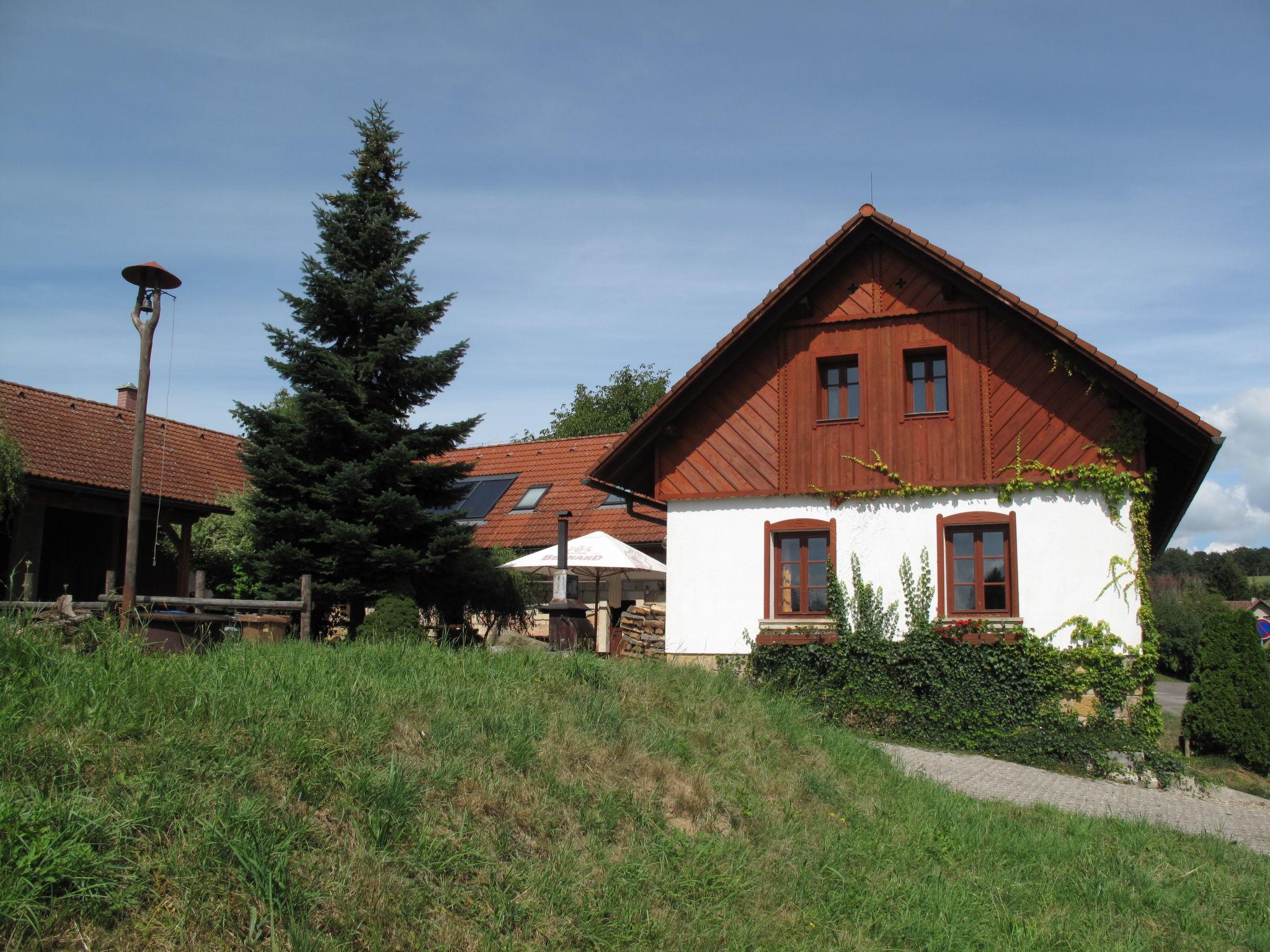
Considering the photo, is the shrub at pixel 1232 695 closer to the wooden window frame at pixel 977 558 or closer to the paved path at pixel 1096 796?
the paved path at pixel 1096 796

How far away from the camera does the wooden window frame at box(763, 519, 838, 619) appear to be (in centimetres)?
1446

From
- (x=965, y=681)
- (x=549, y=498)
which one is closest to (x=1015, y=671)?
(x=965, y=681)

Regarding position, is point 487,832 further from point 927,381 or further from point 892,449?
point 927,381

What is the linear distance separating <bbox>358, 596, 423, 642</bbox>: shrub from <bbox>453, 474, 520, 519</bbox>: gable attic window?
977 centimetres

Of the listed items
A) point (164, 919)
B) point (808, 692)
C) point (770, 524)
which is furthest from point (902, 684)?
point (164, 919)

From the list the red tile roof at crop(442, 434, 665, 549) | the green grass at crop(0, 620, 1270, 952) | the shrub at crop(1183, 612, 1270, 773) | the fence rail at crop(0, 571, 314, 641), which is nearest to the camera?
the green grass at crop(0, 620, 1270, 952)

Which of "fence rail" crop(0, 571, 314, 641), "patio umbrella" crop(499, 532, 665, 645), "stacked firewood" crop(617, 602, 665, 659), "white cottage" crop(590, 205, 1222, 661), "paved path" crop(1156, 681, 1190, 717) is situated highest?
"white cottage" crop(590, 205, 1222, 661)

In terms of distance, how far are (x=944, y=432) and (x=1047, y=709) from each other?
12.8ft

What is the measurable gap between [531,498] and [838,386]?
11381 millimetres

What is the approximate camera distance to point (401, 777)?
204 inches

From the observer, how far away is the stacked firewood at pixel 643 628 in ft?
61.2

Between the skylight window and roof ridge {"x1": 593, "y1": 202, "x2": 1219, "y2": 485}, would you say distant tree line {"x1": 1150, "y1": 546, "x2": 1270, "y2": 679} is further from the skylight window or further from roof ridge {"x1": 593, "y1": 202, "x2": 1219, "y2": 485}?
the skylight window

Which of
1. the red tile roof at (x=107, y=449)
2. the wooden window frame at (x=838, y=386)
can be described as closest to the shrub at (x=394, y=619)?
the red tile roof at (x=107, y=449)

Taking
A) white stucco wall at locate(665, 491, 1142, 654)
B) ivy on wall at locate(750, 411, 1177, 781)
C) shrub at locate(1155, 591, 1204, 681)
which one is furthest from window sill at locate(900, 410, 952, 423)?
shrub at locate(1155, 591, 1204, 681)
